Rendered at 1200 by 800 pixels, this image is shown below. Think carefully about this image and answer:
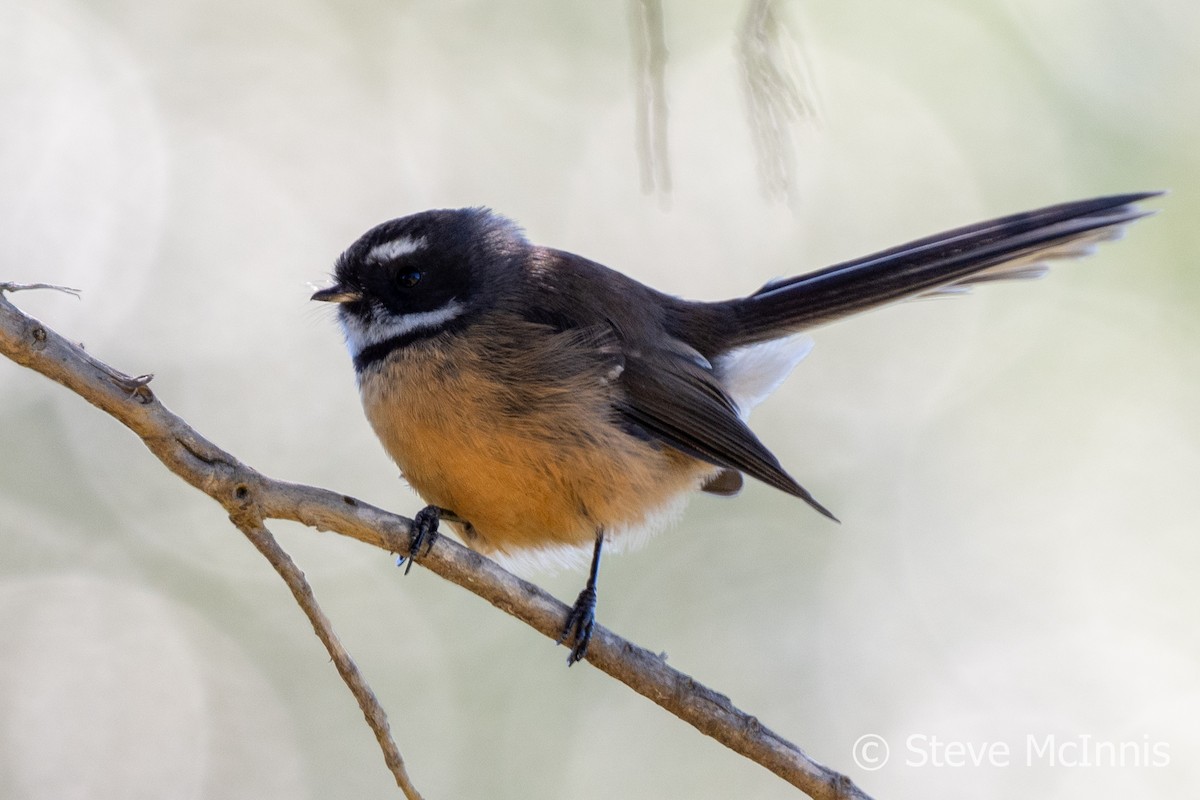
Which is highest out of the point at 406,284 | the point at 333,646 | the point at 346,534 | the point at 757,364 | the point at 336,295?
the point at 757,364

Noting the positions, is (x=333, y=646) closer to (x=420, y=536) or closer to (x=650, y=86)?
(x=420, y=536)

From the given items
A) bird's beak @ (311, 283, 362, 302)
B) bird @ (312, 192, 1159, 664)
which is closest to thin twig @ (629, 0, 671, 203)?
bird @ (312, 192, 1159, 664)

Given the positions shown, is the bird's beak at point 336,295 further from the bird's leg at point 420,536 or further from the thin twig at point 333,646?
the thin twig at point 333,646

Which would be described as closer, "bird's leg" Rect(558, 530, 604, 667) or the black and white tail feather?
"bird's leg" Rect(558, 530, 604, 667)

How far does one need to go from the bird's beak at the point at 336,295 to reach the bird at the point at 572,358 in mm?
11

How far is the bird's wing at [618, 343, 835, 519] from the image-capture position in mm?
4203

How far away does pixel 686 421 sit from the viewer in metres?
4.27

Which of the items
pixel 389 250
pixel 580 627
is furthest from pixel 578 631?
pixel 389 250

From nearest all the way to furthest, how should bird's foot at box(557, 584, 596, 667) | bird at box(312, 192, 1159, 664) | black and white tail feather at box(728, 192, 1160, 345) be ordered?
bird's foot at box(557, 584, 596, 667) → bird at box(312, 192, 1159, 664) → black and white tail feather at box(728, 192, 1160, 345)

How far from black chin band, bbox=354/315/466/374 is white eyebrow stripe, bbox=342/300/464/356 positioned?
1 centimetres

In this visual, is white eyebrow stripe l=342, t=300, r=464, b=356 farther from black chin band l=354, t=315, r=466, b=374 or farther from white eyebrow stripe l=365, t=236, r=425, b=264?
white eyebrow stripe l=365, t=236, r=425, b=264

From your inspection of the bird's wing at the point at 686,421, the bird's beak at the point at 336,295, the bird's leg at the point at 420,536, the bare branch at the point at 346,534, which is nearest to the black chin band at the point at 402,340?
the bird's beak at the point at 336,295

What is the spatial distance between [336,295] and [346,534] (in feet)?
4.92

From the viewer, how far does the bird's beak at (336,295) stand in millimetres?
4234
